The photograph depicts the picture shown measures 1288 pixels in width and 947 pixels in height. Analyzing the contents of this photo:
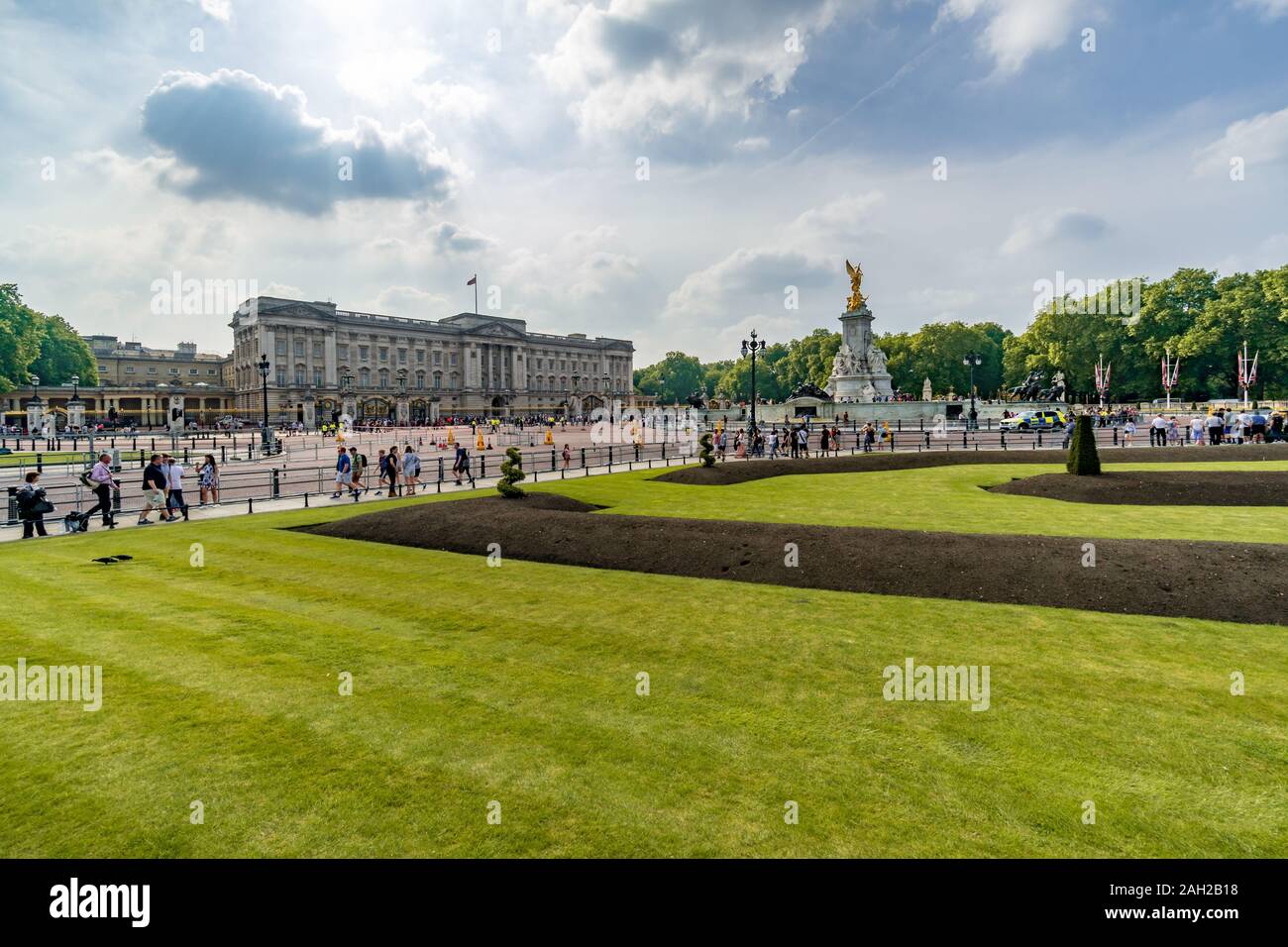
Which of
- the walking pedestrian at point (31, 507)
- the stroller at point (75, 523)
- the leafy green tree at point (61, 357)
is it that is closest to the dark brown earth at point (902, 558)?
the stroller at point (75, 523)

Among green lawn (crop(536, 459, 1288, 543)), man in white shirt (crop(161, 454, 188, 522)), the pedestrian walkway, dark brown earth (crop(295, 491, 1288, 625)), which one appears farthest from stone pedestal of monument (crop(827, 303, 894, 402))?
man in white shirt (crop(161, 454, 188, 522))

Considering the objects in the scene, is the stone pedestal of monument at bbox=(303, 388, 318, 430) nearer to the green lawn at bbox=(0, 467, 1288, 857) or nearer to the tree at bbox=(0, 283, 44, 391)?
the tree at bbox=(0, 283, 44, 391)

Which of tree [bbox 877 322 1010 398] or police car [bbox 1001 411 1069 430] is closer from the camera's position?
police car [bbox 1001 411 1069 430]

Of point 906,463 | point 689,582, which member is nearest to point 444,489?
point 689,582

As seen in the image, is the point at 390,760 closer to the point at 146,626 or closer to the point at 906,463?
the point at 146,626

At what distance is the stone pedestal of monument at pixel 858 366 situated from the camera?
3273 inches

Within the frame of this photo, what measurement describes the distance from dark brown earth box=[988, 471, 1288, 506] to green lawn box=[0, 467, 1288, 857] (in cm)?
1150

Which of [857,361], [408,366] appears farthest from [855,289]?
[408,366]

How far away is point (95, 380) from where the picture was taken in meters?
116

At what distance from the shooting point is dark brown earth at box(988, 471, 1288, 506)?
17.8m

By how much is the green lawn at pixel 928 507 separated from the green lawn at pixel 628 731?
20.5 feet

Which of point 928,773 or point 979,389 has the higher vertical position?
point 979,389

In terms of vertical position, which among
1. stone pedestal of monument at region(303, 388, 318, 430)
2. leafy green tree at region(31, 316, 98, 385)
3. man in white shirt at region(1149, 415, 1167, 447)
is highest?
leafy green tree at region(31, 316, 98, 385)
